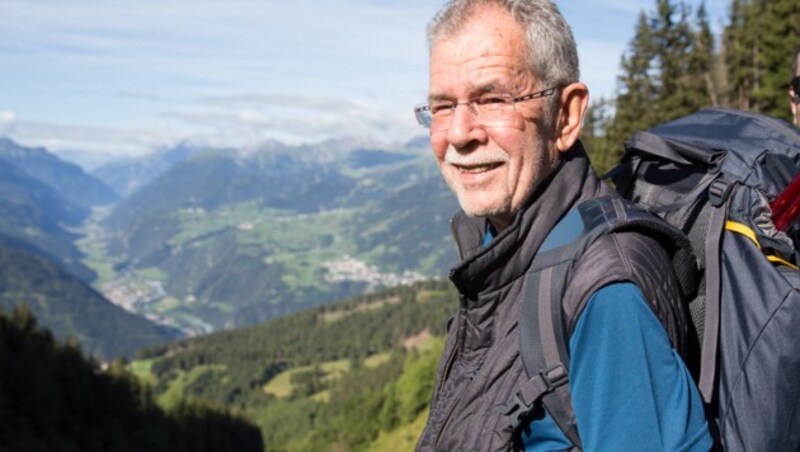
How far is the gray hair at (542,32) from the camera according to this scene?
2691 mm

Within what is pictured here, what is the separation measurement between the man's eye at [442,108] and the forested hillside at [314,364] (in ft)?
232

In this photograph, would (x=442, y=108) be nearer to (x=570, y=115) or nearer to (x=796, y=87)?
(x=570, y=115)

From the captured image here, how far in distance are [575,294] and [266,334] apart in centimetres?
18681

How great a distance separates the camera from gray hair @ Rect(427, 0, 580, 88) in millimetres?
2691

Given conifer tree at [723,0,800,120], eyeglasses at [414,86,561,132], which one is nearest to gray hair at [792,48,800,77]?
eyeglasses at [414,86,561,132]

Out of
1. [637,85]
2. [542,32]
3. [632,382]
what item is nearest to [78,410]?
[637,85]

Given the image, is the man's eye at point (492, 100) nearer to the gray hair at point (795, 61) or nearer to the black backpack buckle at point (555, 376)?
the black backpack buckle at point (555, 376)

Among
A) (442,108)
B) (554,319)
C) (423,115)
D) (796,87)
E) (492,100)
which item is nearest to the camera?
(554,319)

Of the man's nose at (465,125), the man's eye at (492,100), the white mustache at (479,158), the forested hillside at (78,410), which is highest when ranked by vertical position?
the man's eye at (492,100)

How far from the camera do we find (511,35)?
8.84ft

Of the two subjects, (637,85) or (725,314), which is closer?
(725,314)

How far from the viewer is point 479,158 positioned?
2.81 meters

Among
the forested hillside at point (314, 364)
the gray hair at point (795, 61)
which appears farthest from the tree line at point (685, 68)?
the forested hillside at point (314, 364)

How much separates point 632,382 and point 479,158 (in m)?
1.13
